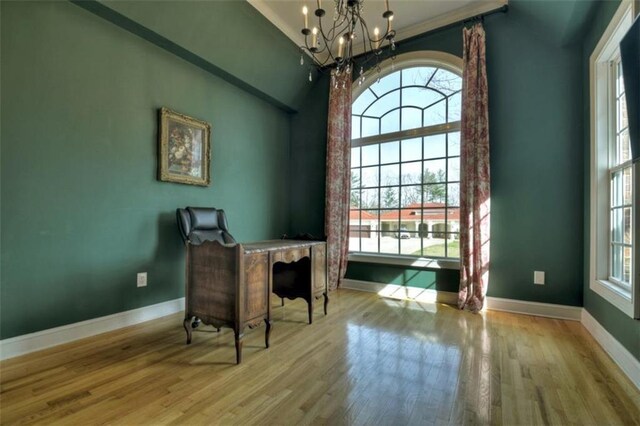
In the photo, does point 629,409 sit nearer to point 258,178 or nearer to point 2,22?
point 258,178

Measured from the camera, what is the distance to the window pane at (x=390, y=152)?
3686mm

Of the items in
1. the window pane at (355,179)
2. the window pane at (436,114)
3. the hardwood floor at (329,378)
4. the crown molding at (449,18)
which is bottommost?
the hardwood floor at (329,378)

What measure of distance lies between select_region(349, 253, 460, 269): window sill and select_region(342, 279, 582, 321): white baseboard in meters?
0.28

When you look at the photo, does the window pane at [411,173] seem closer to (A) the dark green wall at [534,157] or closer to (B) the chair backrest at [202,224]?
(A) the dark green wall at [534,157]

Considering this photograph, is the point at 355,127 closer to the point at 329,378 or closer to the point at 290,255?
the point at 290,255

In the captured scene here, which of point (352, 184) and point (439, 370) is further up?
point (352, 184)

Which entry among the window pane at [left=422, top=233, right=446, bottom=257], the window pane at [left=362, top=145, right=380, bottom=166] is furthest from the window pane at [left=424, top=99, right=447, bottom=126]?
the window pane at [left=422, top=233, right=446, bottom=257]

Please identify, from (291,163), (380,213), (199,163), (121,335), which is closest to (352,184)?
(380,213)

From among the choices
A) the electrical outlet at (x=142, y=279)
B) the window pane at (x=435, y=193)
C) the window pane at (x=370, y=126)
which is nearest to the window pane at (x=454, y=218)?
the window pane at (x=435, y=193)

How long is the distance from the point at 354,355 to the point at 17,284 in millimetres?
2390

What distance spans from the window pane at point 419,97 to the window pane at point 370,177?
93 centimetres

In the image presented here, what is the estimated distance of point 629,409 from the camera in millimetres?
1396

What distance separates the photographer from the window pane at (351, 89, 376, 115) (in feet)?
12.8

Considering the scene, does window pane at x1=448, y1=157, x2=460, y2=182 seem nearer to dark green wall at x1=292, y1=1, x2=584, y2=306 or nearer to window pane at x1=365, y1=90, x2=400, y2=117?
dark green wall at x1=292, y1=1, x2=584, y2=306
